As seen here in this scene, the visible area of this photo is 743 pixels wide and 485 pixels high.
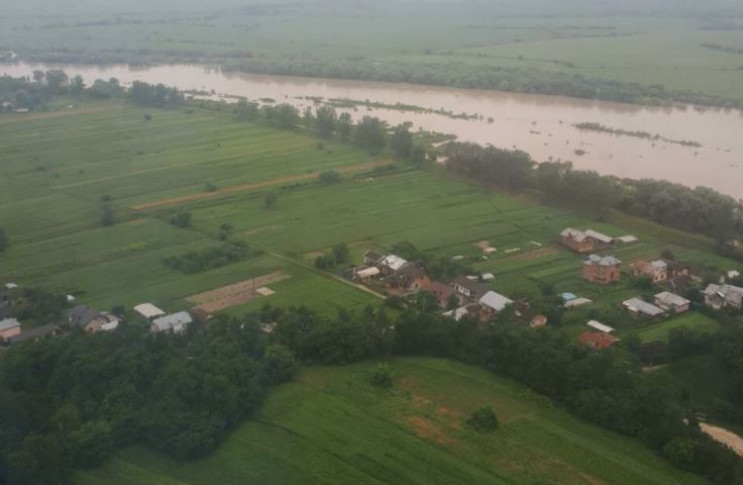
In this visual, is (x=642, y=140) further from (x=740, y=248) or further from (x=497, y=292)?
(x=497, y=292)

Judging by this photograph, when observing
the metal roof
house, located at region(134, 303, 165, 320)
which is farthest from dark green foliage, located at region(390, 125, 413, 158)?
house, located at region(134, 303, 165, 320)

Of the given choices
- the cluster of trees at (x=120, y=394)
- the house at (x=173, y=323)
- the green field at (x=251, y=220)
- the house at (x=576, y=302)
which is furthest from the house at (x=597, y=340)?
the house at (x=173, y=323)

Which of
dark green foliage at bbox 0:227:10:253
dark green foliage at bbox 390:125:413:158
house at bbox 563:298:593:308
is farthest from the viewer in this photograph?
dark green foliage at bbox 390:125:413:158

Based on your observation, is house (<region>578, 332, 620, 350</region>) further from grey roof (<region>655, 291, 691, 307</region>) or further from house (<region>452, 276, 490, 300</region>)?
house (<region>452, 276, 490, 300</region>)

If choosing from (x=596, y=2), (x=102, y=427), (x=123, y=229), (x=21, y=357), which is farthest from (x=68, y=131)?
(x=596, y=2)

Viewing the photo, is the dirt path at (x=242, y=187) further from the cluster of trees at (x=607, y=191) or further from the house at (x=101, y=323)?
the house at (x=101, y=323)

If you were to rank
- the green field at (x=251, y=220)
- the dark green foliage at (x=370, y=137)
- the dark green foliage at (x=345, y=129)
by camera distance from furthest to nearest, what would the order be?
the dark green foliage at (x=345, y=129) → the dark green foliage at (x=370, y=137) → the green field at (x=251, y=220)

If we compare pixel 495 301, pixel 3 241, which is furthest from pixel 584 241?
pixel 3 241
